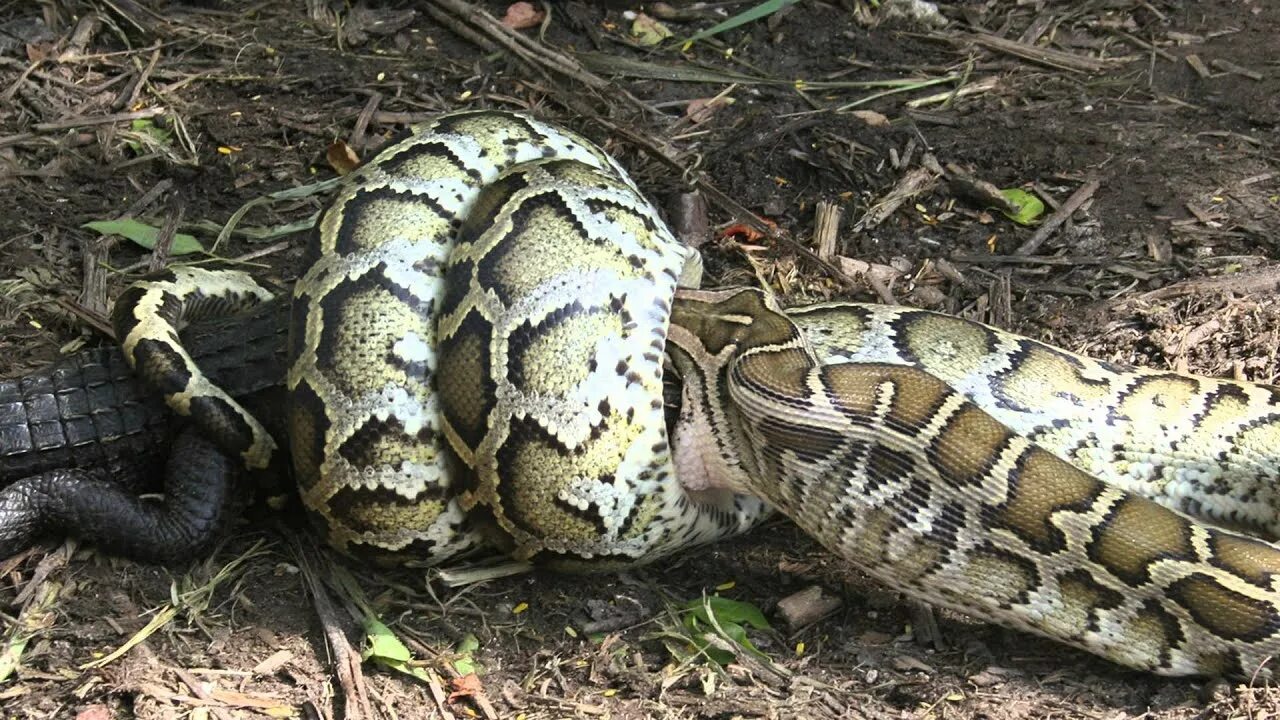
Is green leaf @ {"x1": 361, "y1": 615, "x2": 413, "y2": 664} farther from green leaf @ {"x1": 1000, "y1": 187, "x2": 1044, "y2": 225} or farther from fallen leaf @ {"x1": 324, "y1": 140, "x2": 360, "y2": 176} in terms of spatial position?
green leaf @ {"x1": 1000, "y1": 187, "x2": 1044, "y2": 225}

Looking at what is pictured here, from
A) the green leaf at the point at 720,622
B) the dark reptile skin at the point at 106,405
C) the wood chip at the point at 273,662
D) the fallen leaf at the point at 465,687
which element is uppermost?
the dark reptile skin at the point at 106,405

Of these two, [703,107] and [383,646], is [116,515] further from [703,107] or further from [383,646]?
[703,107]

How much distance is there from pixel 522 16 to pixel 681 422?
12.4 feet

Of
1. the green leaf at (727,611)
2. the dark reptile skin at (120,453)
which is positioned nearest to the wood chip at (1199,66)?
the green leaf at (727,611)

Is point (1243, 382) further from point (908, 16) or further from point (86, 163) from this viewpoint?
point (86, 163)

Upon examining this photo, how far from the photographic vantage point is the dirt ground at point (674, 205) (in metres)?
4.77

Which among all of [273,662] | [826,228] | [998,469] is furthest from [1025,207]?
[273,662]

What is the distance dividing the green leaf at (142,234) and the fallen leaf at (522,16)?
2464 mm

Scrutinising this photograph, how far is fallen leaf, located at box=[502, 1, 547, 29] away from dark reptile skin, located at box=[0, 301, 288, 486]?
3.10 meters

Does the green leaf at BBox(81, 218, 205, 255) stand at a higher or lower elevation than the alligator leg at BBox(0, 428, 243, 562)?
higher

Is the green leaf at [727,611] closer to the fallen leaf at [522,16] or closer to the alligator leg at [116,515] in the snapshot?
the alligator leg at [116,515]

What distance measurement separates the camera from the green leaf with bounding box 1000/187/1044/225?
22.1 feet

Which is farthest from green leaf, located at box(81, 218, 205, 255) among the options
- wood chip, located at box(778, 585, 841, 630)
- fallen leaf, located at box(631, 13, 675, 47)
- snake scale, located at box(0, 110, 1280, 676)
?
wood chip, located at box(778, 585, 841, 630)

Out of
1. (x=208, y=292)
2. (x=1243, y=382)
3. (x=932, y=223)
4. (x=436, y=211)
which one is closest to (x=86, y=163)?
(x=208, y=292)
